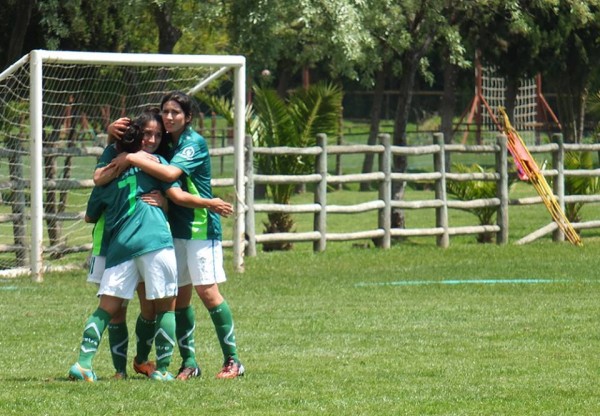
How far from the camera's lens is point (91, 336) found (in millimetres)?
7945

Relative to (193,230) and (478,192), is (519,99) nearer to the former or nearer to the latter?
(478,192)

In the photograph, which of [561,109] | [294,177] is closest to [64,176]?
[294,177]

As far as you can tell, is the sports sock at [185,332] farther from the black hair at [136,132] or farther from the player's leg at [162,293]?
the black hair at [136,132]

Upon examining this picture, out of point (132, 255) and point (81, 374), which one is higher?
point (132, 255)

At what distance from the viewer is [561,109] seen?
37.7 m

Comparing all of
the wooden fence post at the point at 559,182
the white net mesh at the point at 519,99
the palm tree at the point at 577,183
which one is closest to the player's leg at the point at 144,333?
the wooden fence post at the point at 559,182

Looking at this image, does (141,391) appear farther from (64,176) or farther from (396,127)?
A: (396,127)

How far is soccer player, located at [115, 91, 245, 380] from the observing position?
8.05 metres

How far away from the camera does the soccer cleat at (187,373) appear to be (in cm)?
823

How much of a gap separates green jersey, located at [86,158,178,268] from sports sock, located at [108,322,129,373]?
0.49m

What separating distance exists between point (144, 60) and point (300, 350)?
5839 mm

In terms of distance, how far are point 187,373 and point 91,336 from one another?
2.27 ft

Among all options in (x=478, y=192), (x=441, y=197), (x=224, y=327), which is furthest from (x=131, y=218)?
(x=478, y=192)

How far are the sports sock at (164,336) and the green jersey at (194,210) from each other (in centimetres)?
52
